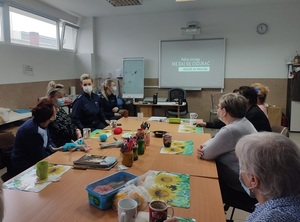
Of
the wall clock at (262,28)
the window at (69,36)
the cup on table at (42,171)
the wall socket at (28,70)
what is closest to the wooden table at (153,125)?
the cup on table at (42,171)

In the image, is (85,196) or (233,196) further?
(233,196)

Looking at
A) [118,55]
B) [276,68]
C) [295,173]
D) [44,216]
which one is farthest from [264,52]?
[44,216]

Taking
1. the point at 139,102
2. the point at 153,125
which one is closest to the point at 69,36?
the point at 139,102

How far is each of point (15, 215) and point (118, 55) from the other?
570 cm

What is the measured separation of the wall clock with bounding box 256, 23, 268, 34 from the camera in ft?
18.0

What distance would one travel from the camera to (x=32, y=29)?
4.90 meters

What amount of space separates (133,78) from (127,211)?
212 inches

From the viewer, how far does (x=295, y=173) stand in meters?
0.84

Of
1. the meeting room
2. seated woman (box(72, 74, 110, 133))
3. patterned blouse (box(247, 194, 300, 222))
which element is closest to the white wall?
the meeting room

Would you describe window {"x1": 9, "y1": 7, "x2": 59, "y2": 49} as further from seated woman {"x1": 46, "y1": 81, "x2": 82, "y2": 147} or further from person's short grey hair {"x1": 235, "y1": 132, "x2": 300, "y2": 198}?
person's short grey hair {"x1": 235, "y1": 132, "x2": 300, "y2": 198}

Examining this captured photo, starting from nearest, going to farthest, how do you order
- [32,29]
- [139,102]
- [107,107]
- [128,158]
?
1. [128,158]
2. [107,107]
3. [32,29]
4. [139,102]

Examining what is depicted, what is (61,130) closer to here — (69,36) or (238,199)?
(238,199)

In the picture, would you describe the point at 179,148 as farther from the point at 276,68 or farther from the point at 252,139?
the point at 276,68

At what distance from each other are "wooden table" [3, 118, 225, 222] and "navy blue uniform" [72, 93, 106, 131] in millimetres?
1562
